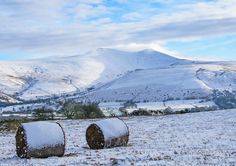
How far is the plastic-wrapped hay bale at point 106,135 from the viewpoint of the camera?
3073 cm

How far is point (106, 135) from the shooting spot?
30719mm

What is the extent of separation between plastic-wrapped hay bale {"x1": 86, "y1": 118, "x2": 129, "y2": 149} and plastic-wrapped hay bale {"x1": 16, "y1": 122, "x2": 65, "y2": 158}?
443 cm

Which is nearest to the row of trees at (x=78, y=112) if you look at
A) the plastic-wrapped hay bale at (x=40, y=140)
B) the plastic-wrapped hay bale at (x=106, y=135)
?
the plastic-wrapped hay bale at (x=106, y=135)

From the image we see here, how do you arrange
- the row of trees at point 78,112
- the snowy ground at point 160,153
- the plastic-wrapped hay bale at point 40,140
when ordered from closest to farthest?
the snowy ground at point 160,153
the plastic-wrapped hay bale at point 40,140
the row of trees at point 78,112

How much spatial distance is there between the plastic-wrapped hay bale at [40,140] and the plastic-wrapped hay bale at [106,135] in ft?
14.5

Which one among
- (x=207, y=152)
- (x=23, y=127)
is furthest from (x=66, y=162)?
(x=207, y=152)

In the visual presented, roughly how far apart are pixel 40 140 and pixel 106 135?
587 centimetres

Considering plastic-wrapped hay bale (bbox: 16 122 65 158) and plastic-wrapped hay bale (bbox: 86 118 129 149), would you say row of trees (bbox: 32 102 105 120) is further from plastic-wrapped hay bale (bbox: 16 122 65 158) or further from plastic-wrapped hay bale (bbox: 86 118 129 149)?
plastic-wrapped hay bale (bbox: 16 122 65 158)

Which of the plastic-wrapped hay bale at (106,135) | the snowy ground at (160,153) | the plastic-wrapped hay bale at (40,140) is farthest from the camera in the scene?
the plastic-wrapped hay bale at (106,135)

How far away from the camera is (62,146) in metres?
26.4

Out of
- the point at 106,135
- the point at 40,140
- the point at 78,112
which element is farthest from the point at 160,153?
the point at 78,112

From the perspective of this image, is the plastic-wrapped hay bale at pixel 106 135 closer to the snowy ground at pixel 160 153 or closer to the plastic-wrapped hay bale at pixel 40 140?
the snowy ground at pixel 160 153

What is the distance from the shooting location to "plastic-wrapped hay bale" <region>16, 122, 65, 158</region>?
25781 mm

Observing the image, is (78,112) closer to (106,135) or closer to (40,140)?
(106,135)
